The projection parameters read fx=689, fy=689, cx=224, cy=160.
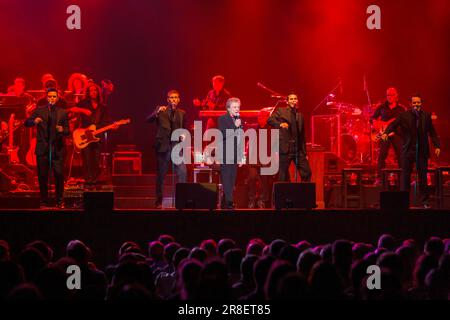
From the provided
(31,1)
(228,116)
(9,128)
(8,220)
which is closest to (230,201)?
(228,116)

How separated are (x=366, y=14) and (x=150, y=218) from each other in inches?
423

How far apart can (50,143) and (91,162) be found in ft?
5.13

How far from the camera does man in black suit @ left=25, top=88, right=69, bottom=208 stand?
12672 millimetres

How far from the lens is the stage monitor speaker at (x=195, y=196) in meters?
12.0

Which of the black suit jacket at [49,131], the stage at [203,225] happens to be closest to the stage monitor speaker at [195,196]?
the stage at [203,225]

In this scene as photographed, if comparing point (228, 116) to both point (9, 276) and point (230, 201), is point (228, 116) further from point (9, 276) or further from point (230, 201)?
point (9, 276)

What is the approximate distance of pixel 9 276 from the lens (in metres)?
5.61

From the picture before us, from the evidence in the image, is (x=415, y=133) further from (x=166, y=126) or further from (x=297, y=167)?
(x=166, y=126)

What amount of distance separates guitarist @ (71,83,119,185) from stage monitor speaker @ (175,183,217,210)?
9.33ft

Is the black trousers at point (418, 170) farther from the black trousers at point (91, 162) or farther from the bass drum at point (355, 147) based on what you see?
the black trousers at point (91, 162)

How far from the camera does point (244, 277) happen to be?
6691mm

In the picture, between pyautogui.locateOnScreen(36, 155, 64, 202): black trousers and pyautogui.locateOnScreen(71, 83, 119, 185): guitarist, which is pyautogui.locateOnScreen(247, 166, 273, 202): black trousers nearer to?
pyautogui.locateOnScreen(71, 83, 119, 185): guitarist

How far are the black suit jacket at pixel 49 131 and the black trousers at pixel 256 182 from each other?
169 inches

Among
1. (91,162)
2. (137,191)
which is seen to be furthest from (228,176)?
(137,191)
